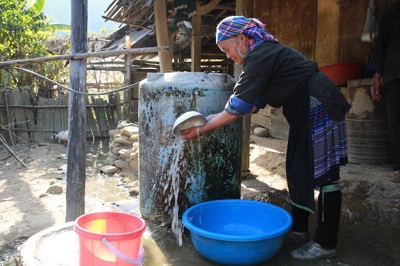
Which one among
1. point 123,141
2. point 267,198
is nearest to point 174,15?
point 123,141

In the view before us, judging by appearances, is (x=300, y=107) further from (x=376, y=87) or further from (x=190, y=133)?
(x=376, y=87)

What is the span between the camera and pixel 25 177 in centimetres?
671

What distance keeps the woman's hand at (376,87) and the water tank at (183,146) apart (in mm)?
1801

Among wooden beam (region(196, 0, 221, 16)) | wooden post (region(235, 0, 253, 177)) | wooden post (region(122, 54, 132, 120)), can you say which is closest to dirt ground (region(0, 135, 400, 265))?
wooden post (region(235, 0, 253, 177))

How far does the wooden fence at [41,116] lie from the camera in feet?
30.9

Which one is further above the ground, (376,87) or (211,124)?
(376,87)

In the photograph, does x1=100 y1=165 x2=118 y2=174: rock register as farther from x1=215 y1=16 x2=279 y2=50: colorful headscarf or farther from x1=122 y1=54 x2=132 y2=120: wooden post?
x1=215 y1=16 x2=279 y2=50: colorful headscarf

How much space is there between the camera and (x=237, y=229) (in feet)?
8.81

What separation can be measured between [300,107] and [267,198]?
60.8 inches

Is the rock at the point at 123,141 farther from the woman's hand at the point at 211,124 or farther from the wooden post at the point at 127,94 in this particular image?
the woman's hand at the point at 211,124

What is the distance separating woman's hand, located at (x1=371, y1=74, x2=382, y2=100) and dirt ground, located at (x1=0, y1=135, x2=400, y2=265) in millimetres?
757

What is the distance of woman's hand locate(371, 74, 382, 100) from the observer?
12.7 ft

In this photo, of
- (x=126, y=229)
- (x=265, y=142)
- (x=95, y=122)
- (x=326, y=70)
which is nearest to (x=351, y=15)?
(x=326, y=70)

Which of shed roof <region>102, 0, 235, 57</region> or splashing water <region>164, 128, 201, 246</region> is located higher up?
shed roof <region>102, 0, 235, 57</region>
